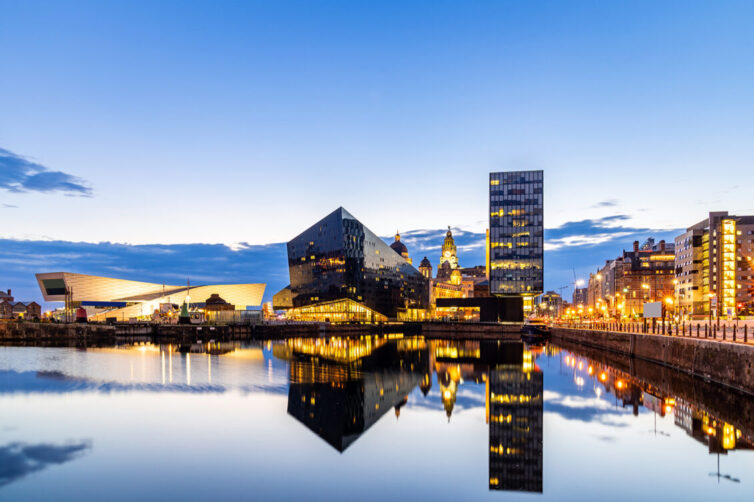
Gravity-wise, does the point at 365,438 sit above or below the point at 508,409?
above

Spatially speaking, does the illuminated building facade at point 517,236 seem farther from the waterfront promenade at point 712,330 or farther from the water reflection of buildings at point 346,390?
the water reflection of buildings at point 346,390

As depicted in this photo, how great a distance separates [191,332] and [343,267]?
42.4 m

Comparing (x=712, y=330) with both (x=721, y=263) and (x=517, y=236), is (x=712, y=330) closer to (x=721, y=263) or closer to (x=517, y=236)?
(x=517, y=236)

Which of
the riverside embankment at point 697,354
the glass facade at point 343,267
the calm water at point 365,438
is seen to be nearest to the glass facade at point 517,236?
the glass facade at point 343,267

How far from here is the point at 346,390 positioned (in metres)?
Result: 32.0

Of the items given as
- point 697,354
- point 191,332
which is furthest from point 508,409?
point 191,332

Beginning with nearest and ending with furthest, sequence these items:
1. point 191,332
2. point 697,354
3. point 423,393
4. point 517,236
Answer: point 423,393 → point 697,354 → point 191,332 → point 517,236

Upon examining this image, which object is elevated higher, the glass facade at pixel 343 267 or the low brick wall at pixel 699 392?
the glass facade at pixel 343 267

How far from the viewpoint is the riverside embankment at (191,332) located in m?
→ 86.7

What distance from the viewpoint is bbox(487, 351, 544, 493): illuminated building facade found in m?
16.5

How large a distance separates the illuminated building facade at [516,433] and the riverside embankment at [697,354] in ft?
30.3

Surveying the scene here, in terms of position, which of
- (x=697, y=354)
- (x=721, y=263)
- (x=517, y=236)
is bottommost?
(x=697, y=354)

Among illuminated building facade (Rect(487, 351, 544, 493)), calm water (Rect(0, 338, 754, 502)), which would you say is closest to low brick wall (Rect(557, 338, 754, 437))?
calm water (Rect(0, 338, 754, 502))

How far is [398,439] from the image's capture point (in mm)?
20906
